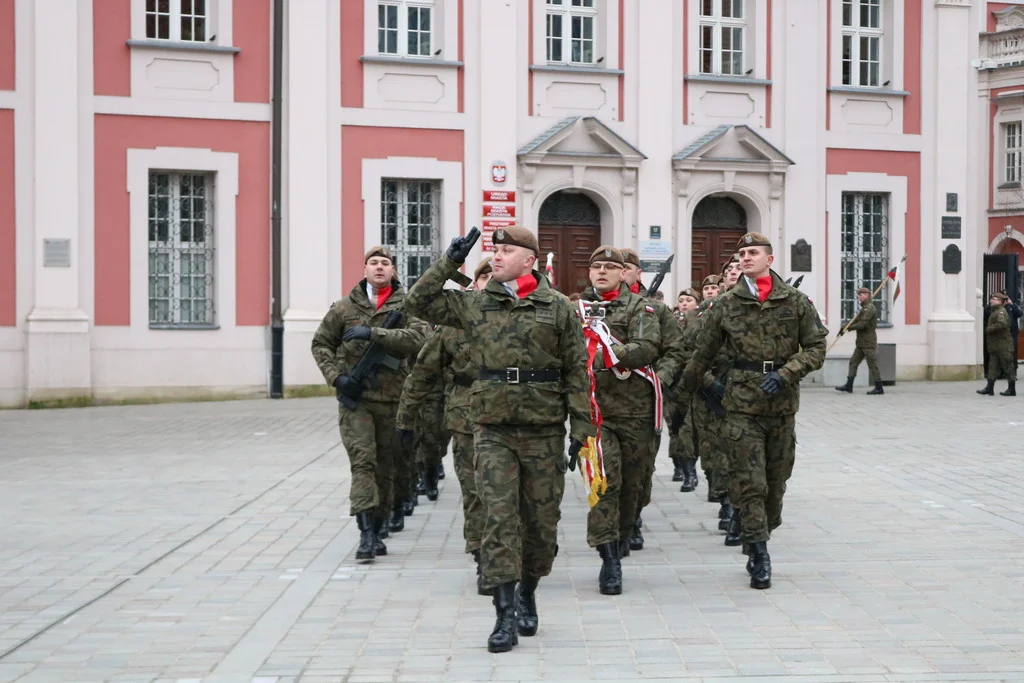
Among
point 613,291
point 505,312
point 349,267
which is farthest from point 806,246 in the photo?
point 505,312

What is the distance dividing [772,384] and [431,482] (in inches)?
186

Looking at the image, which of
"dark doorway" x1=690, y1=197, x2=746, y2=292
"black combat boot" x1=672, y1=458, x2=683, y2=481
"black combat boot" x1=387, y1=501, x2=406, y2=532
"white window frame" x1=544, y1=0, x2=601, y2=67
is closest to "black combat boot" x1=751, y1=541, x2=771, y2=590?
"black combat boot" x1=387, y1=501, x2=406, y2=532

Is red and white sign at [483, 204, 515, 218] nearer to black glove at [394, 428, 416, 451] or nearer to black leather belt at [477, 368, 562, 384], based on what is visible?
black glove at [394, 428, 416, 451]

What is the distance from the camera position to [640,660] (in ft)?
20.7

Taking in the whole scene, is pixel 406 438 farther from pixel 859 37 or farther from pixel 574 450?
pixel 859 37

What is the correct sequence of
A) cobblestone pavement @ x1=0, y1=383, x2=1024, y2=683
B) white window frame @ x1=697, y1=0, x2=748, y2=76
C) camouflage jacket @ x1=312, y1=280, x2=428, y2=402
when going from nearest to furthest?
cobblestone pavement @ x1=0, y1=383, x2=1024, y2=683
camouflage jacket @ x1=312, y1=280, x2=428, y2=402
white window frame @ x1=697, y1=0, x2=748, y2=76

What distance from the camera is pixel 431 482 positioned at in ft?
40.3

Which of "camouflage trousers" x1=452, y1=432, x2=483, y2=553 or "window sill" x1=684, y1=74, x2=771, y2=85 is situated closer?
"camouflage trousers" x1=452, y1=432, x2=483, y2=553

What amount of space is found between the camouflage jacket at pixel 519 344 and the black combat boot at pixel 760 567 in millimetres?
1629

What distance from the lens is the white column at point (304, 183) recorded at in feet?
75.7

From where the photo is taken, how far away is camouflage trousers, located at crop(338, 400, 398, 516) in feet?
29.8

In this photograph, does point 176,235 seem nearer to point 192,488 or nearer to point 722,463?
point 192,488

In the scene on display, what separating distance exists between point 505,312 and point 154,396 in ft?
53.8

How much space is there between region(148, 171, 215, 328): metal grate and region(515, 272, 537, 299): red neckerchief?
16.4m
